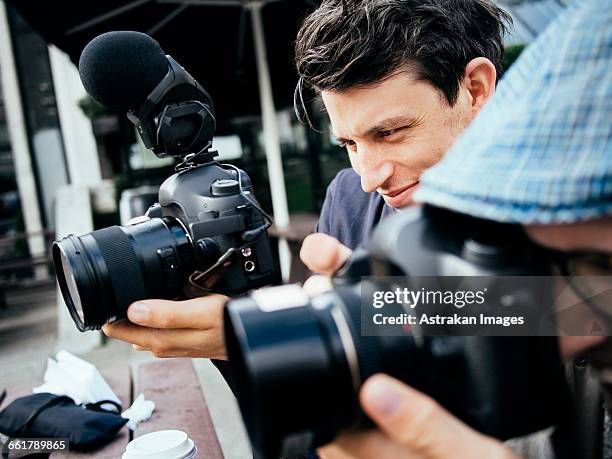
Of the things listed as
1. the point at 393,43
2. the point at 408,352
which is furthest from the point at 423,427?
the point at 393,43

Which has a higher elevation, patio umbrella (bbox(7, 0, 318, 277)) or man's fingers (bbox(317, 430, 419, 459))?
patio umbrella (bbox(7, 0, 318, 277))

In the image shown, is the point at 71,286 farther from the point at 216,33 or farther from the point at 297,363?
the point at 216,33

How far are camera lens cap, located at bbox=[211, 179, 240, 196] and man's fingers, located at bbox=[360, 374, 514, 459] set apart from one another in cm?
69

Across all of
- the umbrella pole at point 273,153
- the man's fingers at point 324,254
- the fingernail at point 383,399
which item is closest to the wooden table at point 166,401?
the man's fingers at point 324,254

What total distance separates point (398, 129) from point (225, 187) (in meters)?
0.35

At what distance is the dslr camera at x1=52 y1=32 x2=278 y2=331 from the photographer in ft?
3.42

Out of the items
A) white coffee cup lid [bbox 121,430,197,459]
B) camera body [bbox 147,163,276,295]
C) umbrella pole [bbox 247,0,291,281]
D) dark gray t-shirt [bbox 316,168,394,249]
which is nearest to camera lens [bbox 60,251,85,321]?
camera body [bbox 147,163,276,295]

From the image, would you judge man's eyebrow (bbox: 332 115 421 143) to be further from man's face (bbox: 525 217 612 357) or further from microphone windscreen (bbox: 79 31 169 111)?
man's face (bbox: 525 217 612 357)

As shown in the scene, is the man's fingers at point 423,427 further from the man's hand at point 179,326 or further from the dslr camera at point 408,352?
the man's hand at point 179,326

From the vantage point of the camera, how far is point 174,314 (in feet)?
3.31

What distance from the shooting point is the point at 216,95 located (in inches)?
211

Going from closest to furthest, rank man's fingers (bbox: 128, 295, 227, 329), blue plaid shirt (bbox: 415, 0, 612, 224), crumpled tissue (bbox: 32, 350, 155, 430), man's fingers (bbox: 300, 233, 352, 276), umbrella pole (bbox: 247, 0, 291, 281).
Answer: blue plaid shirt (bbox: 415, 0, 612, 224)
man's fingers (bbox: 300, 233, 352, 276)
man's fingers (bbox: 128, 295, 227, 329)
crumpled tissue (bbox: 32, 350, 155, 430)
umbrella pole (bbox: 247, 0, 291, 281)

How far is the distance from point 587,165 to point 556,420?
0.24m

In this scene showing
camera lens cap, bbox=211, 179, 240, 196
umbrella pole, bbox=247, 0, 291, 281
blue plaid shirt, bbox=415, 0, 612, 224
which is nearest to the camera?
blue plaid shirt, bbox=415, 0, 612, 224
